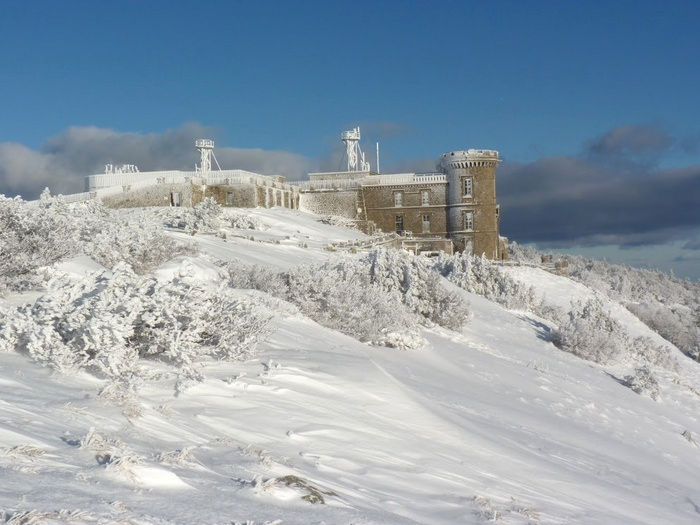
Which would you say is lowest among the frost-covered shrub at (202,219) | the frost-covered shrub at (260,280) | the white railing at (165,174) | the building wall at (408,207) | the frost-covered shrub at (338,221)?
the frost-covered shrub at (260,280)

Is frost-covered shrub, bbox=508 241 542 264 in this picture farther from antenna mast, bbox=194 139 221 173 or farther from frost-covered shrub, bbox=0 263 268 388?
→ frost-covered shrub, bbox=0 263 268 388

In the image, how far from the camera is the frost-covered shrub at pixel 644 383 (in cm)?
1475

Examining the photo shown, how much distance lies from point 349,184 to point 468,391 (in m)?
44.7

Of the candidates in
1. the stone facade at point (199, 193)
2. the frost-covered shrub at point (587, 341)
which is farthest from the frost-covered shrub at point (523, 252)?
the frost-covered shrub at point (587, 341)

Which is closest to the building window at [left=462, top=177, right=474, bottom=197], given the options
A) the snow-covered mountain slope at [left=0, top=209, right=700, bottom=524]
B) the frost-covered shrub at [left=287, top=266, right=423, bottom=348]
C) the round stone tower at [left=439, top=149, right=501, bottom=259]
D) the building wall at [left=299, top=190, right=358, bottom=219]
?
the round stone tower at [left=439, top=149, right=501, bottom=259]

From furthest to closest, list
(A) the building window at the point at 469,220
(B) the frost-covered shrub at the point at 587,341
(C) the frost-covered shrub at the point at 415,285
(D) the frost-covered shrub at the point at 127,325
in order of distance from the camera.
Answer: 1. (A) the building window at the point at 469,220
2. (B) the frost-covered shrub at the point at 587,341
3. (C) the frost-covered shrub at the point at 415,285
4. (D) the frost-covered shrub at the point at 127,325

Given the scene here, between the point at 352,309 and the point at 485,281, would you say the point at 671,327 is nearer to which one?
the point at 485,281

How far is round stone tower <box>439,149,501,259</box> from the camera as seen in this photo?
5094 cm

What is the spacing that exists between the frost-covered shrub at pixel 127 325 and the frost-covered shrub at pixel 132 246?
532 cm

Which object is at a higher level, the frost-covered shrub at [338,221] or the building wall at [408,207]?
the building wall at [408,207]

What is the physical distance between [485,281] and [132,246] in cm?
1476

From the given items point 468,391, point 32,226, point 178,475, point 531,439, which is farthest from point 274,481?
point 32,226

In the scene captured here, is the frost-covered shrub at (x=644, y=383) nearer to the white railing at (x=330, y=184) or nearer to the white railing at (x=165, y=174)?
the white railing at (x=165, y=174)

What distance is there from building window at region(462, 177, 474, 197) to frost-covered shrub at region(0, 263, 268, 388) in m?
44.8
